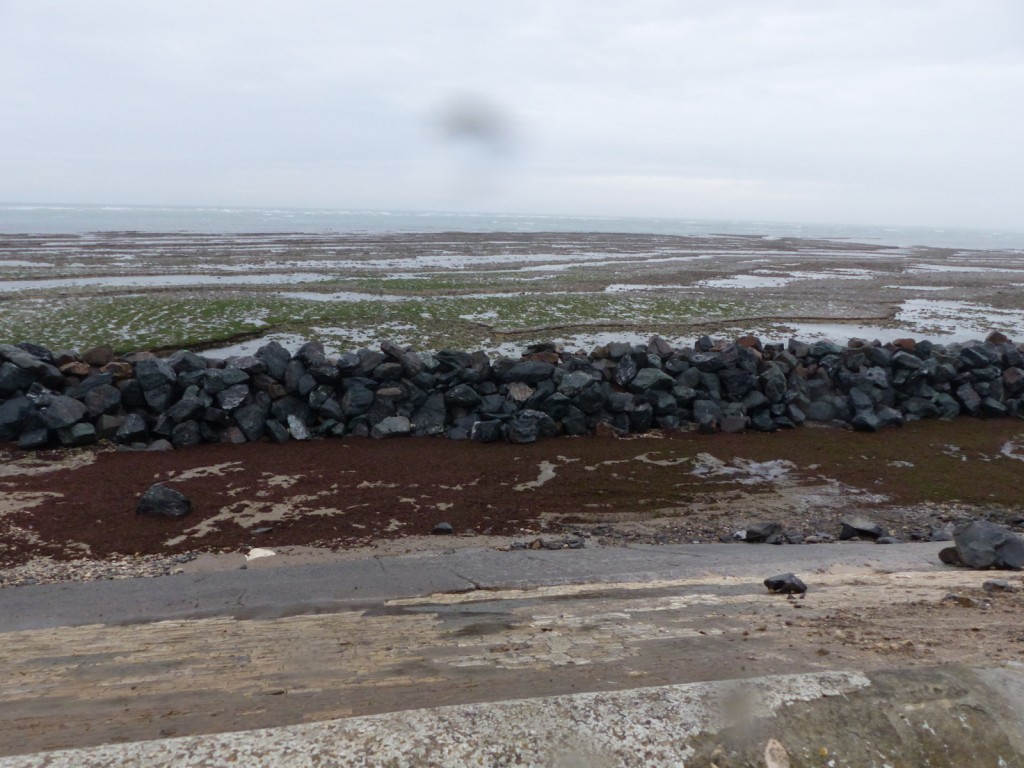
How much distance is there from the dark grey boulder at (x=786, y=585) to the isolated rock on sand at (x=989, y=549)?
2258 mm

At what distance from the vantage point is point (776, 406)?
13.7 metres

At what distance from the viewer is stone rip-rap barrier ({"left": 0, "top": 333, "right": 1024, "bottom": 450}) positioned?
11547 millimetres

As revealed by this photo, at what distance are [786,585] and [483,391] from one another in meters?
7.56

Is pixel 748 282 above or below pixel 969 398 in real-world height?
above

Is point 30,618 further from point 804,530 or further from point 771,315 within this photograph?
point 771,315

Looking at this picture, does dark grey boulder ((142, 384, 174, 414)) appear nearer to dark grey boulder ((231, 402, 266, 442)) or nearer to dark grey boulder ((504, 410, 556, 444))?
dark grey boulder ((231, 402, 266, 442))

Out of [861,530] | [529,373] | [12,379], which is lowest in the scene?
[861,530]

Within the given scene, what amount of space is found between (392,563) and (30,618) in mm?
3346

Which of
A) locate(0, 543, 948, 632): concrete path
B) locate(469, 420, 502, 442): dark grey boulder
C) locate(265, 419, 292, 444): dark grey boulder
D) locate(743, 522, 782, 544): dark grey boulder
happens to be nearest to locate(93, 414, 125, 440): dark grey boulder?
locate(265, 419, 292, 444): dark grey boulder

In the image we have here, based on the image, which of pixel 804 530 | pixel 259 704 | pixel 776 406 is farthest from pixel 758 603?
pixel 776 406

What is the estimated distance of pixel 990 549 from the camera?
24.2 ft

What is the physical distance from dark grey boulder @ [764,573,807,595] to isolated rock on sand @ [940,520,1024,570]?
7.41ft

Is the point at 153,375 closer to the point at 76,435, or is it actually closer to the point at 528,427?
the point at 76,435

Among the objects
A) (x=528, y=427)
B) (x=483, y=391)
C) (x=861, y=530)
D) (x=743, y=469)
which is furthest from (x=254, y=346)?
(x=861, y=530)
